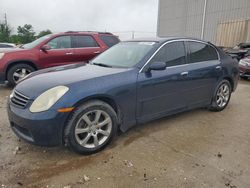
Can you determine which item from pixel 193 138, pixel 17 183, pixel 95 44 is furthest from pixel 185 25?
pixel 17 183

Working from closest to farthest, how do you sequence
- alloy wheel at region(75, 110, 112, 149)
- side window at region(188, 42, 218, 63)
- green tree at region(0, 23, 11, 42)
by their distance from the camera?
alloy wheel at region(75, 110, 112, 149), side window at region(188, 42, 218, 63), green tree at region(0, 23, 11, 42)

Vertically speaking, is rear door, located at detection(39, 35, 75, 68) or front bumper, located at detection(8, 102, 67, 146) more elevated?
rear door, located at detection(39, 35, 75, 68)

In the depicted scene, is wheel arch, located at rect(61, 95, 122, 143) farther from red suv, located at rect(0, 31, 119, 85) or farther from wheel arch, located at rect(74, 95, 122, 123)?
red suv, located at rect(0, 31, 119, 85)

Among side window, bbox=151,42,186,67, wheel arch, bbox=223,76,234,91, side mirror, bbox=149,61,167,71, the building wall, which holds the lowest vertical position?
wheel arch, bbox=223,76,234,91

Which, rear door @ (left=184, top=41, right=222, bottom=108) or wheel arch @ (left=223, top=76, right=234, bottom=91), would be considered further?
wheel arch @ (left=223, top=76, right=234, bottom=91)

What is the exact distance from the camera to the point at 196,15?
2377 cm

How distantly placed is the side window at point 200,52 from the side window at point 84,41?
392 cm

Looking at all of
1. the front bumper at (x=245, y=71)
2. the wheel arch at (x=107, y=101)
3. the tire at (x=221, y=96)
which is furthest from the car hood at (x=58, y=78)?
the front bumper at (x=245, y=71)

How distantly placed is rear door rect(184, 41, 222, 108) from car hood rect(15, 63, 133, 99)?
4.64ft

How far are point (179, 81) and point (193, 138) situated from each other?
94 centimetres

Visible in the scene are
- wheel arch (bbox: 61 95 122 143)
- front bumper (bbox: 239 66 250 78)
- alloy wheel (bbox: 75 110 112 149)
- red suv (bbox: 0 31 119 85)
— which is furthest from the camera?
front bumper (bbox: 239 66 250 78)

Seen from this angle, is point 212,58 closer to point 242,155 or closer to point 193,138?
point 193,138

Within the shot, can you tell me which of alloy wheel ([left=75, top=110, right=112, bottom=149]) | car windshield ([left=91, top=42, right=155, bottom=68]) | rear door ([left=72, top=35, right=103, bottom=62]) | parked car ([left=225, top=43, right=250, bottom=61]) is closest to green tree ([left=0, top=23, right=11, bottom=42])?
rear door ([left=72, top=35, right=103, bottom=62])

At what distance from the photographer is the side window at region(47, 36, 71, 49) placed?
713cm
